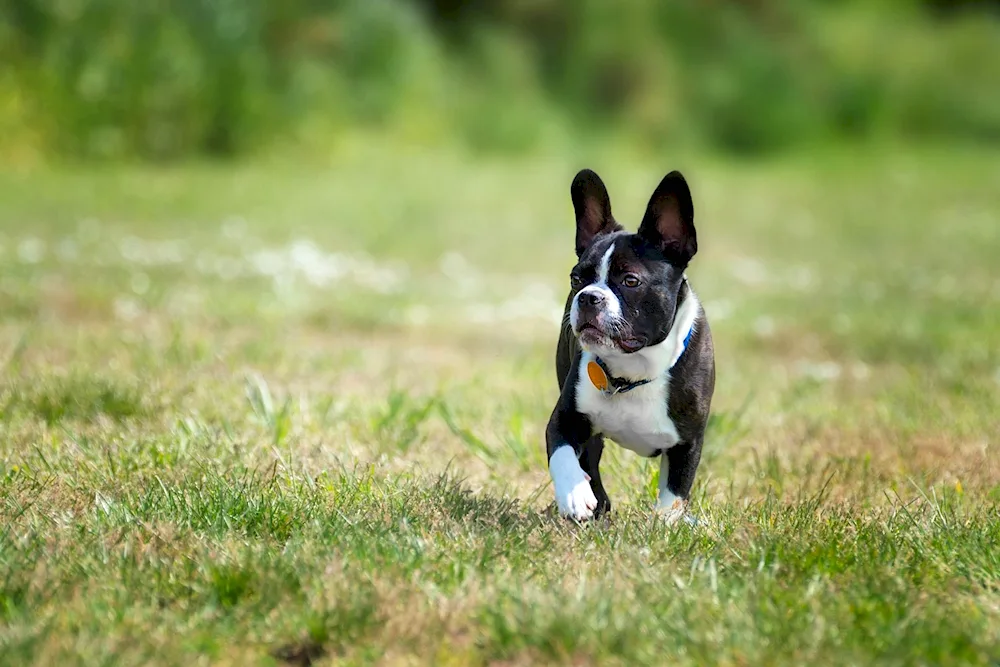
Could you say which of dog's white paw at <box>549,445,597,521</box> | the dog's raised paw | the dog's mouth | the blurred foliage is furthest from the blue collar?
the blurred foliage

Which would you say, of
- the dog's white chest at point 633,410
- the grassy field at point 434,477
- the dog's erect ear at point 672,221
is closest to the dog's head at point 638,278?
the dog's erect ear at point 672,221

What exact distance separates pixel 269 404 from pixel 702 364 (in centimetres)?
186

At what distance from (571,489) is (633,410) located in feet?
1.18

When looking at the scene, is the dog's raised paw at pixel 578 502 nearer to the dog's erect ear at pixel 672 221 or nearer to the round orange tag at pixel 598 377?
the round orange tag at pixel 598 377

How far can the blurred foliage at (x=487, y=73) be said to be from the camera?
15.9 m

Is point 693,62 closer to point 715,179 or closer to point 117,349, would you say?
point 715,179

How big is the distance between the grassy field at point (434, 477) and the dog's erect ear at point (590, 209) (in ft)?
2.80

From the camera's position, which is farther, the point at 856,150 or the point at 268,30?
the point at 856,150

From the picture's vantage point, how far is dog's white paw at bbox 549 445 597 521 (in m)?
3.34

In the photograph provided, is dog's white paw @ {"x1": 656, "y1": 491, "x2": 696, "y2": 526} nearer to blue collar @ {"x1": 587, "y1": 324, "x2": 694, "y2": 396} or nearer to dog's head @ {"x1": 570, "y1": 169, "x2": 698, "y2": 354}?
blue collar @ {"x1": 587, "y1": 324, "x2": 694, "y2": 396}

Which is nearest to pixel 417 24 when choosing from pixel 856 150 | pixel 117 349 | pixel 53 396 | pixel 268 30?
pixel 268 30

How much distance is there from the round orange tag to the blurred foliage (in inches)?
535

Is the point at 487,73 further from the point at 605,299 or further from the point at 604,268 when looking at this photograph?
the point at 605,299

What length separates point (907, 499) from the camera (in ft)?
13.4
